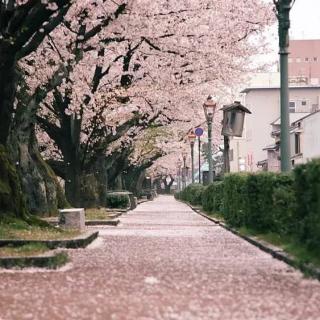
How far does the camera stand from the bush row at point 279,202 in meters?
11.5

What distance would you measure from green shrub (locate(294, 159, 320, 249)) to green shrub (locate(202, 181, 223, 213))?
46.9ft

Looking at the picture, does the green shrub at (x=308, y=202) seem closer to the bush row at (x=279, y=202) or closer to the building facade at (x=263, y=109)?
the bush row at (x=279, y=202)

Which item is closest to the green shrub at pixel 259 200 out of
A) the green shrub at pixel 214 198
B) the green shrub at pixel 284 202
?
the green shrub at pixel 284 202

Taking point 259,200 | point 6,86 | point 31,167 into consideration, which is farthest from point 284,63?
point 31,167

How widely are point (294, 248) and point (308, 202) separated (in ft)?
3.68

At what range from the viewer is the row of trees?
16.1 meters

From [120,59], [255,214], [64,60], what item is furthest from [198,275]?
[120,59]

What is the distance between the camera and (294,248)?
41.1 ft

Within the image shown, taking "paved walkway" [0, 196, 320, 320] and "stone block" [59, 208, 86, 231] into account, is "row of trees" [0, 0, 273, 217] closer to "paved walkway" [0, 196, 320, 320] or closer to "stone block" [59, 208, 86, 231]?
"stone block" [59, 208, 86, 231]

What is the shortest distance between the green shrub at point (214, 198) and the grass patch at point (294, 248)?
417 inches

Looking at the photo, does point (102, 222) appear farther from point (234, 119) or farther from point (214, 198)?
point (214, 198)

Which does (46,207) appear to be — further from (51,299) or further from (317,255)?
(51,299)

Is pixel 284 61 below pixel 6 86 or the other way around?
the other way around

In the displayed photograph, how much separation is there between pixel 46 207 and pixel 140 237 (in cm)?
694
